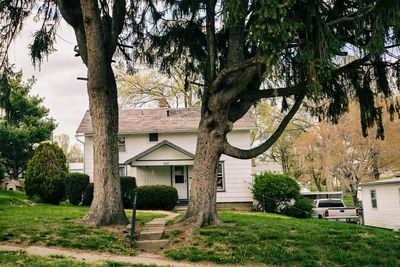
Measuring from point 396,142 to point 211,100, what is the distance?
903 inches

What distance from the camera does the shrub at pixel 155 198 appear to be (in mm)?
18986

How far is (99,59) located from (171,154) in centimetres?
1264

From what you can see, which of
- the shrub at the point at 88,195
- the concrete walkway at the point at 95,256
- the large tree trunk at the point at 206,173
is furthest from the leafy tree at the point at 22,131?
the concrete walkway at the point at 95,256

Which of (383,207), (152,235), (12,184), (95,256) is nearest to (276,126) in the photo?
(383,207)

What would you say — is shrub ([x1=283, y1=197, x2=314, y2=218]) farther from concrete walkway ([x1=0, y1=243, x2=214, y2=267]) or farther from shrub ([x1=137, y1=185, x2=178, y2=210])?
concrete walkway ([x1=0, y1=243, x2=214, y2=267])

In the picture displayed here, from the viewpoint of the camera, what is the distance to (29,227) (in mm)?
9273

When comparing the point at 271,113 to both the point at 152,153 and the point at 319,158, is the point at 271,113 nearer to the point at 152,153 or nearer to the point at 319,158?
the point at 319,158

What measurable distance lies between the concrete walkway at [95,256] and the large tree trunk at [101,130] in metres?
1.91

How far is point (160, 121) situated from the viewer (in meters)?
24.1

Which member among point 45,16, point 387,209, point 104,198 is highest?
point 45,16

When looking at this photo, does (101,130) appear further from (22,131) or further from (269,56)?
(22,131)

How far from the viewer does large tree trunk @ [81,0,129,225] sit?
966cm

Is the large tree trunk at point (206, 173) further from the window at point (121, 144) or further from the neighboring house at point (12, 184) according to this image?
the neighboring house at point (12, 184)

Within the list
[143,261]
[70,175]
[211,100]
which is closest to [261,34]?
[211,100]
